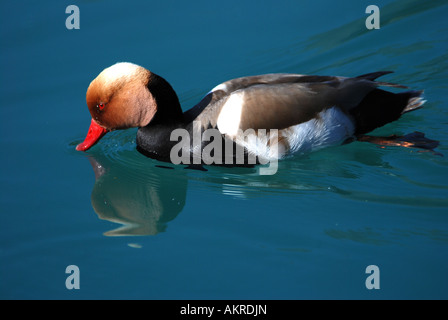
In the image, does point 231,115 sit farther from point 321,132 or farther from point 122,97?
point 122,97

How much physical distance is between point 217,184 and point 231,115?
0.61 meters

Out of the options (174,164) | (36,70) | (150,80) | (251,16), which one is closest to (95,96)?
(150,80)

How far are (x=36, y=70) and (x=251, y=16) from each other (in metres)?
2.86

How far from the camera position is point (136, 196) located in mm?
4555

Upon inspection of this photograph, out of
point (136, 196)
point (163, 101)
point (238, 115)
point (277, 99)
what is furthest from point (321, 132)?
point (136, 196)

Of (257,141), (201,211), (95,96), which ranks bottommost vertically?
(201,211)

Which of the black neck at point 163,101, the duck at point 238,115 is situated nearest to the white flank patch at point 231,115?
the duck at point 238,115

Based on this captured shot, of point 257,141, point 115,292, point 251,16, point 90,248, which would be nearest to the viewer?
point 115,292

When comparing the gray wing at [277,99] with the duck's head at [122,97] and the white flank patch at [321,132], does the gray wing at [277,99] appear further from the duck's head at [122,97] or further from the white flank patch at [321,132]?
the duck's head at [122,97]

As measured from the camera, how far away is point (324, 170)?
475cm

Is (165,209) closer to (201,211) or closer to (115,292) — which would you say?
(201,211)

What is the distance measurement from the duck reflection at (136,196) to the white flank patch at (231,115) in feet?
1.91

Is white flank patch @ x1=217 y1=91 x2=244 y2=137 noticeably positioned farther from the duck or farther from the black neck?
the black neck

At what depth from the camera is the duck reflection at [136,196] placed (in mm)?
4145
